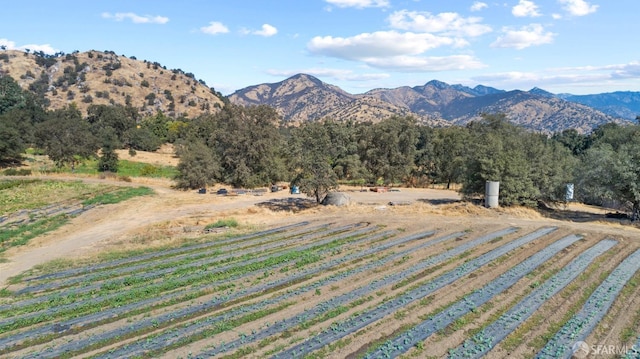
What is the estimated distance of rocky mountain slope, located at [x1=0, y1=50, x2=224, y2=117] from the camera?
138 m

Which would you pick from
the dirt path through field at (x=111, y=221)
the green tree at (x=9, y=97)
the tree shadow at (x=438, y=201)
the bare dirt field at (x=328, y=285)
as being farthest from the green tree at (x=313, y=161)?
the green tree at (x=9, y=97)

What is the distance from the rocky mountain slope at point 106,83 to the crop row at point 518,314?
130524 millimetres

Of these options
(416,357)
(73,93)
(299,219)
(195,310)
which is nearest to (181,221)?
(299,219)

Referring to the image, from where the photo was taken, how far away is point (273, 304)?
619 inches

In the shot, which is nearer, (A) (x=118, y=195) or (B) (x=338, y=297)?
(B) (x=338, y=297)

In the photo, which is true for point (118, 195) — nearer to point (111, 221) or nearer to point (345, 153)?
point (111, 221)

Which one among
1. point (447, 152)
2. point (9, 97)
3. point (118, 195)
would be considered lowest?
point (118, 195)

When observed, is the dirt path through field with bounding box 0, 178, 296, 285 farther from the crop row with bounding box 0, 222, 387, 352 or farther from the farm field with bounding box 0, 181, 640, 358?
the crop row with bounding box 0, 222, 387, 352

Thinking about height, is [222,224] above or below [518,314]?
above

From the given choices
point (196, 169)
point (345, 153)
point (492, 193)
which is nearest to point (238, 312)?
point (492, 193)

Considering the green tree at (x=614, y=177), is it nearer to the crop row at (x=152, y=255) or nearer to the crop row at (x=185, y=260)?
the crop row at (x=185, y=260)

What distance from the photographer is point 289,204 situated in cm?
3841

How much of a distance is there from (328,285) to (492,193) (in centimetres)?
2292

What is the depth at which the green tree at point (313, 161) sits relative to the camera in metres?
34.7
